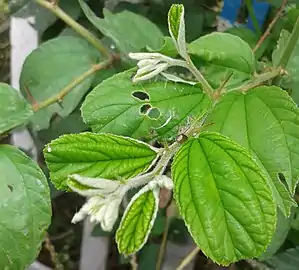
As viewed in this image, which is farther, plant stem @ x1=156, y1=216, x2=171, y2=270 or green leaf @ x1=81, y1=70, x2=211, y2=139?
plant stem @ x1=156, y1=216, x2=171, y2=270

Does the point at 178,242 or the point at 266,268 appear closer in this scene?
the point at 266,268

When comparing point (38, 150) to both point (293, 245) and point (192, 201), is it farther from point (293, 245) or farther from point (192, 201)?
point (192, 201)

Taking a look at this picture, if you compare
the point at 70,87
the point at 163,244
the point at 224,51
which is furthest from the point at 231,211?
the point at 163,244

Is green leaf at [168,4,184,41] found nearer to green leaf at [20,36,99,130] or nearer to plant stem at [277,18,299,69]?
plant stem at [277,18,299,69]

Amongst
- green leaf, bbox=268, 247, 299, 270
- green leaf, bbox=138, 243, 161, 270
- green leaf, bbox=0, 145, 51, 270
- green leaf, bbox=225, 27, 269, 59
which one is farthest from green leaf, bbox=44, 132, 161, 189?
green leaf, bbox=138, 243, 161, 270

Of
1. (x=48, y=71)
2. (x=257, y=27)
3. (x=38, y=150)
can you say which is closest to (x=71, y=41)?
(x=48, y=71)

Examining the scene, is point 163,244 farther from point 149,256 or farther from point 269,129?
point 269,129
